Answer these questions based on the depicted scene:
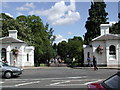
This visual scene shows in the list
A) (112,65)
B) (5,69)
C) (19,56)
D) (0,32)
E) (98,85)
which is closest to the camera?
(98,85)

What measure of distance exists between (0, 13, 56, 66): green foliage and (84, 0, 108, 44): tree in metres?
10.5

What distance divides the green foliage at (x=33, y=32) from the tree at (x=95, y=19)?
1047 centimetres

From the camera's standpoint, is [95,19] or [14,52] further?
[95,19]

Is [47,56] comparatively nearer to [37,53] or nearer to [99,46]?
[37,53]

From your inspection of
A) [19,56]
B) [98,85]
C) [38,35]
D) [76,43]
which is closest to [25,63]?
[19,56]

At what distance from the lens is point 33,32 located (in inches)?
2311

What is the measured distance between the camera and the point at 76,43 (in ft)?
231

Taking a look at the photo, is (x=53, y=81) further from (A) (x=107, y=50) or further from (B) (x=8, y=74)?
(A) (x=107, y=50)

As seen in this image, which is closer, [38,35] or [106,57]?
[106,57]

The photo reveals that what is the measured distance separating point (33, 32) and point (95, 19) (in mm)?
16850

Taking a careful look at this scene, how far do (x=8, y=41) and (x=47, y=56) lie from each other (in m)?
15.2

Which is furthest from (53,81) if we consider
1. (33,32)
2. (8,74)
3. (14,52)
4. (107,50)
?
(33,32)

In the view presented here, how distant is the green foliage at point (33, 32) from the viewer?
46.9 metres

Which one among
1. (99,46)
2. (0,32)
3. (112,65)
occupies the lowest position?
(112,65)
